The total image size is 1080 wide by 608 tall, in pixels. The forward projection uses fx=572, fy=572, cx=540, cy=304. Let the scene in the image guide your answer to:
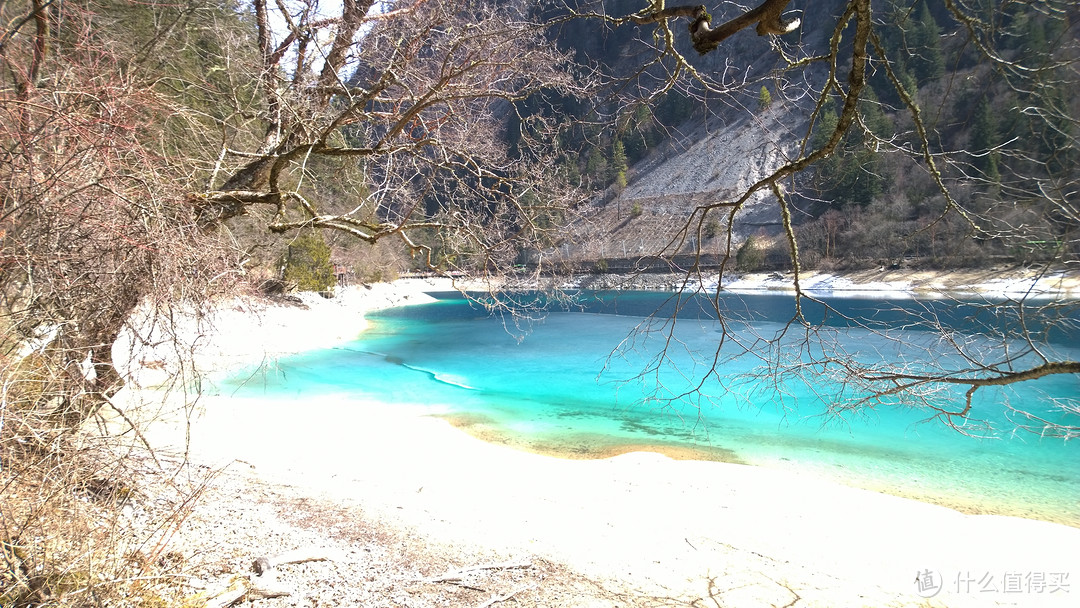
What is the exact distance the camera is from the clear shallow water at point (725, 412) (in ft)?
21.8

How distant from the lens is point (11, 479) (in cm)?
190

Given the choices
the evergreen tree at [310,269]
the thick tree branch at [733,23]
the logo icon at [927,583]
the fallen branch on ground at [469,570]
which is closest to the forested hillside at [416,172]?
the thick tree branch at [733,23]

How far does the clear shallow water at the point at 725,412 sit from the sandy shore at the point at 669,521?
919 mm

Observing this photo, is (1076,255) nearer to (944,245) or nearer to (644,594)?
(944,245)

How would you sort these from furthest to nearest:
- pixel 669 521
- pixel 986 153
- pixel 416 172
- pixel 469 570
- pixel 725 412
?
pixel 725 412 → pixel 669 521 → pixel 416 172 → pixel 469 570 → pixel 986 153

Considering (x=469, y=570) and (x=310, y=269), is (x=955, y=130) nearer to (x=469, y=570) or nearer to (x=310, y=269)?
(x=469, y=570)

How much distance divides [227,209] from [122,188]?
1361 mm

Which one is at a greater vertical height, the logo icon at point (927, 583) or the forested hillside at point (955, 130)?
the forested hillside at point (955, 130)

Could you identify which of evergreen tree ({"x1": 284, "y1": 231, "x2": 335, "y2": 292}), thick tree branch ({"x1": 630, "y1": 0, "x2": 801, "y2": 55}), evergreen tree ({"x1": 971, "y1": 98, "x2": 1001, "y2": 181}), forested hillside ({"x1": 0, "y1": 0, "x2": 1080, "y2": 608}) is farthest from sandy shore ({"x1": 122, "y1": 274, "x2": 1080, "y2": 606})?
evergreen tree ({"x1": 284, "y1": 231, "x2": 335, "y2": 292})

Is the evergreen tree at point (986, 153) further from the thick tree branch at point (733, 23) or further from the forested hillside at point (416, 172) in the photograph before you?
the thick tree branch at point (733, 23)

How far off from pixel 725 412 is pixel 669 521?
6242 mm

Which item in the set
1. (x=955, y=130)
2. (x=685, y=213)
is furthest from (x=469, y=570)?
(x=955, y=130)

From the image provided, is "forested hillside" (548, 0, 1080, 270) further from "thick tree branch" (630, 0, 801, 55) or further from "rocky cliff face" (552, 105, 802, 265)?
"thick tree branch" (630, 0, 801, 55)

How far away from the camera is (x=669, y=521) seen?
5.55m
